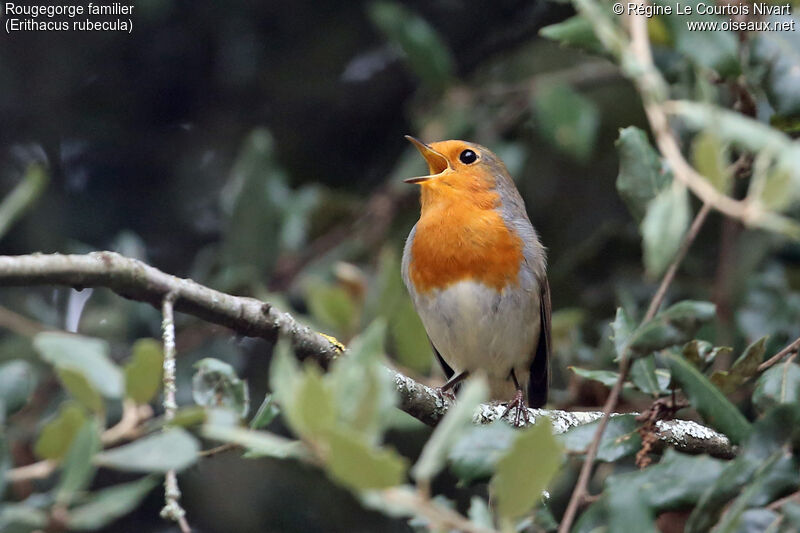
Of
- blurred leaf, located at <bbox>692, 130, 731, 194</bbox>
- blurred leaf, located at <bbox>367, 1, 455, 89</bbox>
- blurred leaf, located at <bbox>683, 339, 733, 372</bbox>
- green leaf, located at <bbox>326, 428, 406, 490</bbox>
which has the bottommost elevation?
blurred leaf, located at <bbox>683, 339, 733, 372</bbox>

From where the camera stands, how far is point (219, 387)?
2.79 meters

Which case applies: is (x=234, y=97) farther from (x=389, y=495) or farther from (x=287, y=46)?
(x=389, y=495)

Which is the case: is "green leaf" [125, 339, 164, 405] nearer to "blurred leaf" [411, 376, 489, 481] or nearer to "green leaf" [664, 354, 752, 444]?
"blurred leaf" [411, 376, 489, 481]

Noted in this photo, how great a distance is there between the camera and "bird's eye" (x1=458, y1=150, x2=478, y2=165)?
5121 millimetres

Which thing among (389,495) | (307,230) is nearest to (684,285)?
(307,230)

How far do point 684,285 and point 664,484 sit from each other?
9.47 ft

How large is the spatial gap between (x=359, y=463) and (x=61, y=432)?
0.63 meters

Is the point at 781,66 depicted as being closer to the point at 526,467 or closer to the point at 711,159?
the point at 711,159

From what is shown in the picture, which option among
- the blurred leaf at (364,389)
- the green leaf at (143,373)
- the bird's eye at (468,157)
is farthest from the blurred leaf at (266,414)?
the bird's eye at (468,157)

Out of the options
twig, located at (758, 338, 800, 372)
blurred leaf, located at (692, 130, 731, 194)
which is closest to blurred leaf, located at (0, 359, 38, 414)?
blurred leaf, located at (692, 130, 731, 194)

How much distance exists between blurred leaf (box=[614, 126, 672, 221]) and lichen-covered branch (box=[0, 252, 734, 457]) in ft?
2.64

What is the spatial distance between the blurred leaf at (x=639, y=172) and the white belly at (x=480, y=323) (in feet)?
6.08

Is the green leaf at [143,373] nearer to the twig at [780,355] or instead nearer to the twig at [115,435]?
the twig at [115,435]

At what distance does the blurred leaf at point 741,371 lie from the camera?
2.82m
